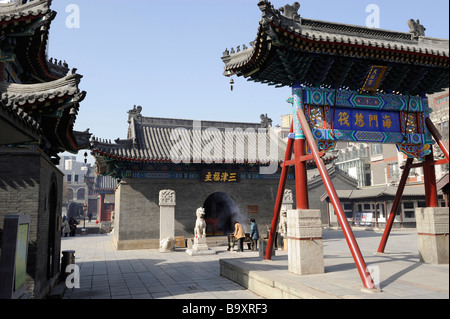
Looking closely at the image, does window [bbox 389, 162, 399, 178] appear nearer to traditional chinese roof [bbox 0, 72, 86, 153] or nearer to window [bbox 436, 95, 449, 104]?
window [bbox 436, 95, 449, 104]

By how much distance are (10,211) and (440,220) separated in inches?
383

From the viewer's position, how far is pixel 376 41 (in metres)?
8.25

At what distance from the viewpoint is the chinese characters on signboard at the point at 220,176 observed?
1881 centimetres

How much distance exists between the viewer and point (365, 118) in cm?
872

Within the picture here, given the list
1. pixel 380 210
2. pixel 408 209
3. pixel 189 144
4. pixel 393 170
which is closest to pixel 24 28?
pixel 189 144

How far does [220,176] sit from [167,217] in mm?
4026

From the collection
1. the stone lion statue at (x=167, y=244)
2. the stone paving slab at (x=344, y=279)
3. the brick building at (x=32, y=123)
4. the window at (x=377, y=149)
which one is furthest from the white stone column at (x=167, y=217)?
the window at (x=377, y=149)

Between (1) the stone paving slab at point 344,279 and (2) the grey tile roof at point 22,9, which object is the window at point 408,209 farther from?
(2) the grey tile roof at point 22,9

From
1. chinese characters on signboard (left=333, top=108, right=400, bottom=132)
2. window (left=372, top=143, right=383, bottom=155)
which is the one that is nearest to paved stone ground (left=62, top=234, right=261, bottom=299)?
chinese characters on signboard (left=333, top=108, right=400, bottom=132)

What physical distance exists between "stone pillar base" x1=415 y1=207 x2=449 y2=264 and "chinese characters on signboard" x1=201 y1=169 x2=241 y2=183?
38.3ft

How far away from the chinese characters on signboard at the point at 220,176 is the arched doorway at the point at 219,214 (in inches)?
78.9

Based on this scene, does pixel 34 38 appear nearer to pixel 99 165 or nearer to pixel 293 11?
pixel 293 11

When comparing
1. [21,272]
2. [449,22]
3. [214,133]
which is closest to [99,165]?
[214,133]

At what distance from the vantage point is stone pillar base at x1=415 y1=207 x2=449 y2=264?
26.5 ft
